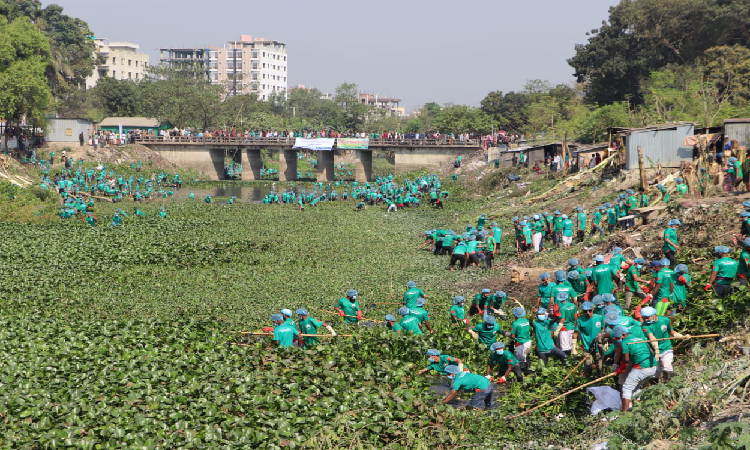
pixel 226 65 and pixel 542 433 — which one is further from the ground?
pixel 226 65

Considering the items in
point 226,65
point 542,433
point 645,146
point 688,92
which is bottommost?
point 542,433

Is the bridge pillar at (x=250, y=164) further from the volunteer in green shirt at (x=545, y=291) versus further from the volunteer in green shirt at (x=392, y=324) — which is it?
the volunteer in green shirt at (x=545, y=291)

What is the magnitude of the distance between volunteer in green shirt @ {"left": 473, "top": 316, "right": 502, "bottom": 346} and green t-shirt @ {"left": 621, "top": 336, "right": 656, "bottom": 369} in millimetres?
3565

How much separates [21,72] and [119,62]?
105233 millimetres

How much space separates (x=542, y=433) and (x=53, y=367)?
943cm

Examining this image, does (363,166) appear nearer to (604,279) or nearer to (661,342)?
(604,279)

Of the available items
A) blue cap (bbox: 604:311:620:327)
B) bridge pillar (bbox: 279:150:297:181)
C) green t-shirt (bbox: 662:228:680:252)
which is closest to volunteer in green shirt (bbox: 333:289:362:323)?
blue cap (bbox: 604:311:620:327)

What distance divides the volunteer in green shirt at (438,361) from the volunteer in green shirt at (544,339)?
1724mm

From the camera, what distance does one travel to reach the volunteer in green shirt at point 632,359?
11398mm

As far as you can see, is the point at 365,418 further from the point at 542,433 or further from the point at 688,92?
the point at 688,92

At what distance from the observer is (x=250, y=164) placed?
248ft

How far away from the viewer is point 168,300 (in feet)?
70.5

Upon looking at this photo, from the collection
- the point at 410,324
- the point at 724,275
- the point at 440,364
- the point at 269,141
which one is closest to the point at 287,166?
the point at 269,141

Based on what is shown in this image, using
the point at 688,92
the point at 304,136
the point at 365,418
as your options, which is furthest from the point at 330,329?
the point at 304,136
